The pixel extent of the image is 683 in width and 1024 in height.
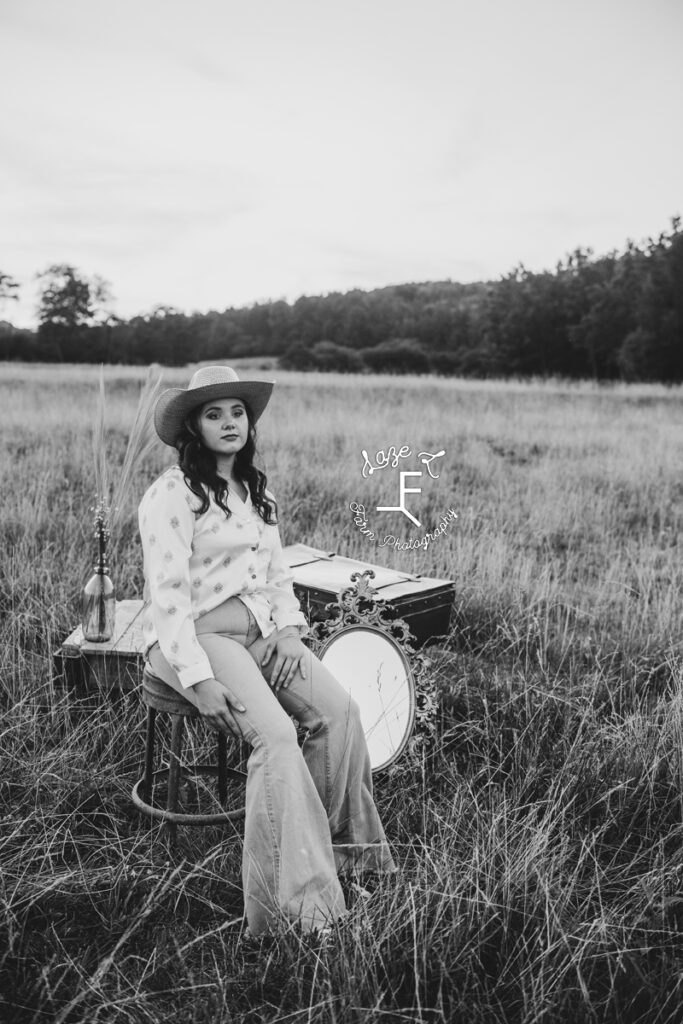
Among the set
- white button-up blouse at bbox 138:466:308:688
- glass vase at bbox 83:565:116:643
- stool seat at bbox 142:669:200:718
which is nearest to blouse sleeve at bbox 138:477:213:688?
white button-up blouse at bbox 138:466:308:688

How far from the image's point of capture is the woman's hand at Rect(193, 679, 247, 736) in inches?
87.0

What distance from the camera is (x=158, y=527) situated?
2.37 meters

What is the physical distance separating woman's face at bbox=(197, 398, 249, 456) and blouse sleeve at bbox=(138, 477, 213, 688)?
0.21m

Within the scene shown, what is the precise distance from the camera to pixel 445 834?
2494 mm

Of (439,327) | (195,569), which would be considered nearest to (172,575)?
(195,569)

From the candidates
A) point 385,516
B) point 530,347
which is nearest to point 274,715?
point 385,516

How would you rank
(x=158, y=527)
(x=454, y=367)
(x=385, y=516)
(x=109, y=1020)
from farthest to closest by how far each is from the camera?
(x=454, y=367) < (x=385, y=516) < (x=158, y=527) < (x=109, y=1020)

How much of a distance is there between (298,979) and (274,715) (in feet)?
2.11

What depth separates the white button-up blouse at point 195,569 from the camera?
2293 millimetres

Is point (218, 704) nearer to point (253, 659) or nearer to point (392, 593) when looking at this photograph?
point (253, 659)

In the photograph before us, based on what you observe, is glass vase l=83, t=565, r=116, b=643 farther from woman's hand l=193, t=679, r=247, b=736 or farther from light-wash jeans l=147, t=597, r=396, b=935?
woman's hand l=193, t=679, r=247, b=736

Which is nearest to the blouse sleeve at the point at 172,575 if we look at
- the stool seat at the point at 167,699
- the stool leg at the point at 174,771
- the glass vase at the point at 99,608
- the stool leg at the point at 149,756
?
the stool seat at the point at 167,699

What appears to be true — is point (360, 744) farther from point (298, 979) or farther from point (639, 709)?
point (639, 709)

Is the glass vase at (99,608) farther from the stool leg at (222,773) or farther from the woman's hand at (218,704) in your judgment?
the woman's hand at (218,704)
